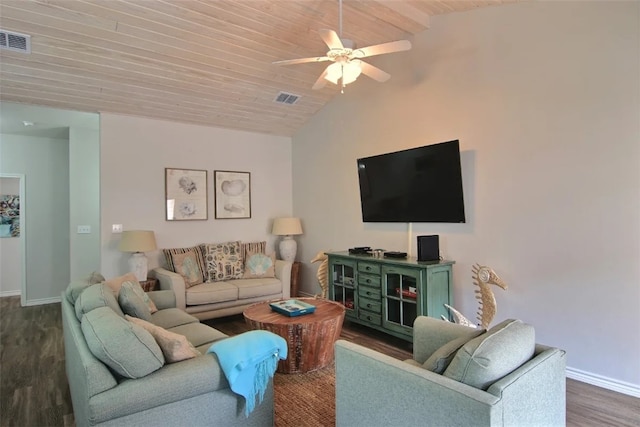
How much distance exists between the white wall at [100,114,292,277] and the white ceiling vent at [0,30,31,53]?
4.11ft

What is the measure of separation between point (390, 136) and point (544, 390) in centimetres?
324

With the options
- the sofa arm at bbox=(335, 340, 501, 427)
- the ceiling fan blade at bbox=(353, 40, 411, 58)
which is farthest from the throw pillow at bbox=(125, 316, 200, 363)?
the ceiling fan blade at bbox=(353, 40, 411, 58)

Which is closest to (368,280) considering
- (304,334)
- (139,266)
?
(304,334)

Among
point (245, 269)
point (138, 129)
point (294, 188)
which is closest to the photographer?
point (138, 129)

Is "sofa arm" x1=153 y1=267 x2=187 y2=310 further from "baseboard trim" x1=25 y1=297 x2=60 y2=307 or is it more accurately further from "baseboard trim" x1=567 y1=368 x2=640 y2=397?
"baseboard trim" x1=567 y1=368 x2=640 y2=397

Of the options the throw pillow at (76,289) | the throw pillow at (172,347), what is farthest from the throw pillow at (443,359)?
the throw pillow at (76,289)

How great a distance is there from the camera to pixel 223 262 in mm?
4941

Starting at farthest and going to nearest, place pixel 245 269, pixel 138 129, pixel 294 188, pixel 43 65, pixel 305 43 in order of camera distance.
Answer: pixel 294 188
pixel 245 269
pixel 138 129
pixel 305 43
pixel 43 65

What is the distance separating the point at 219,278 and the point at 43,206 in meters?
3.37

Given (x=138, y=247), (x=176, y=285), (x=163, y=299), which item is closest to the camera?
(x=163, y=299)

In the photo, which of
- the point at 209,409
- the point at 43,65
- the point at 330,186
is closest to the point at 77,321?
the point at 209,409

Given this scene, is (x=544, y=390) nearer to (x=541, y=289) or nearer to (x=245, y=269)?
(x=541, y=289)

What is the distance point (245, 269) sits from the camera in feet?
16.7

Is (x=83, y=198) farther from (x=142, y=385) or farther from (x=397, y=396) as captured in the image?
(x=397, y=396)
